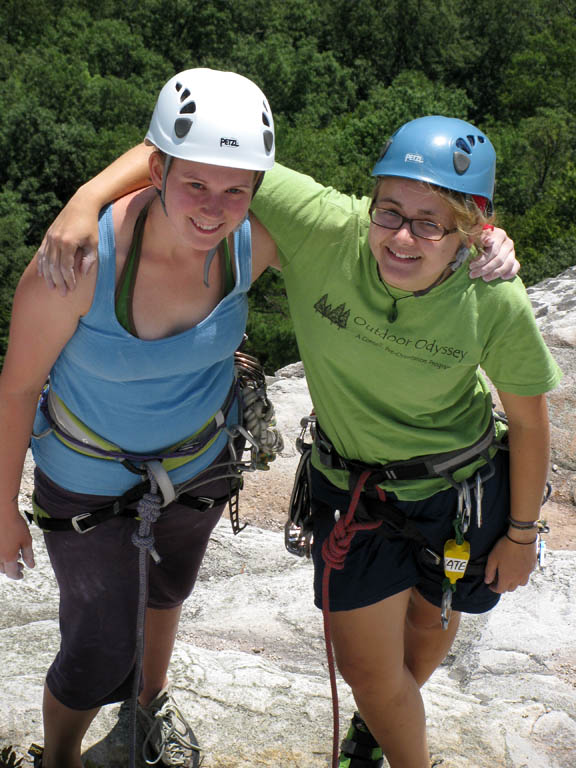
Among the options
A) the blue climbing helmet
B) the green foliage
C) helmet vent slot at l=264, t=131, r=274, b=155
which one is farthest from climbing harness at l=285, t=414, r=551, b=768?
the green foliage

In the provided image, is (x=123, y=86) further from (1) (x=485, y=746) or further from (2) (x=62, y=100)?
(1) (x=485, y=746)

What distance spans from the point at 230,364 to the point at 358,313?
464mm

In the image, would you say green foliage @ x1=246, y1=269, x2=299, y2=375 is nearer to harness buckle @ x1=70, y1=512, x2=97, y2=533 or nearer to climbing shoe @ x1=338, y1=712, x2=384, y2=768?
climbing shoe @ x1=338, y1=712, x2=384, y2=768

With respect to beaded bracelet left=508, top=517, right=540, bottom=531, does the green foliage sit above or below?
below

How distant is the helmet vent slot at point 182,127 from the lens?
2.30 meters

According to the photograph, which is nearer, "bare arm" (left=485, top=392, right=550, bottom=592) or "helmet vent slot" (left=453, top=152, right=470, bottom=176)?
"helmet vent slot" (left=453, top=152, right=470, bottom=176)

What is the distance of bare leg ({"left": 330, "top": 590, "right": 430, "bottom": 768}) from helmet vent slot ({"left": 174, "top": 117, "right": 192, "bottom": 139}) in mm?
1543

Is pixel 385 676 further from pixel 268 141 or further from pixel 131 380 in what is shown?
pixel 268 141

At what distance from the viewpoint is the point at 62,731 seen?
2707mm

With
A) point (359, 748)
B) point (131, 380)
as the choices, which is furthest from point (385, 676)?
point (131, 380)

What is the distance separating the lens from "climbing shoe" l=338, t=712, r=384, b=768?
3145 mm

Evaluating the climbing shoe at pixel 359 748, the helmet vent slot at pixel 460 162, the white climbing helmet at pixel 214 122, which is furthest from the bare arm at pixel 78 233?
the climbing shoe at pixel 359 748

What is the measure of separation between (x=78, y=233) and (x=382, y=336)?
0.91m

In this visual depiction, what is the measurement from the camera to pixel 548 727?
3250mm
